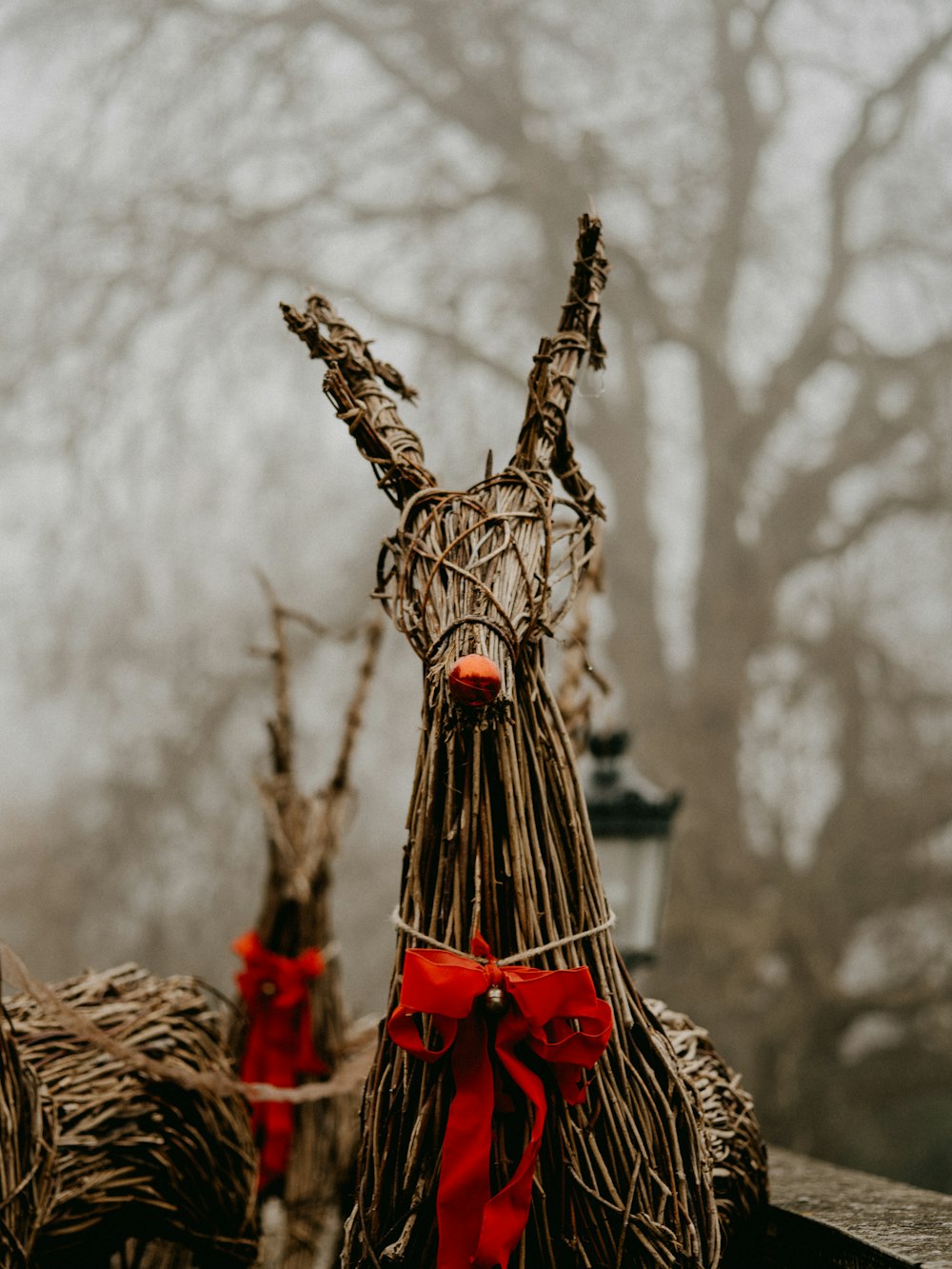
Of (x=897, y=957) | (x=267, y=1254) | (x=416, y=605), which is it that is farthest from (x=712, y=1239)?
(x=897, y=957)

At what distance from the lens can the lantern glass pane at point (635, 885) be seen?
2.63m

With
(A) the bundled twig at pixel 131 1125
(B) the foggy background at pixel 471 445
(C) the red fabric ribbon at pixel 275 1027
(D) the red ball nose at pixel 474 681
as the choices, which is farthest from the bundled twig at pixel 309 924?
(B) the foggy background at pixel 471 445

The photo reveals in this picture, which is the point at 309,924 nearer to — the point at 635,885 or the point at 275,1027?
the point at 275,1027

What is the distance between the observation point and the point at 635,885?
266 centimetres

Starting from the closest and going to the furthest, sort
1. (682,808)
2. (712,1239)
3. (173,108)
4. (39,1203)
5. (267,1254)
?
1. (712,1239)
2. (39,1203)
3. (267,1254)
4. (682,808)
5. (173,108)

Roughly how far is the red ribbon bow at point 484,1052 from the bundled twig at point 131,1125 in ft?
1.73

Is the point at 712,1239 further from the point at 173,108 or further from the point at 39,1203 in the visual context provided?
the point at 173,108

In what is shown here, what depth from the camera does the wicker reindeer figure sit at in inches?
46.7

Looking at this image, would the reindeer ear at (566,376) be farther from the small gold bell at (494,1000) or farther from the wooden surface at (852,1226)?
the wooden surface at (852,1226)

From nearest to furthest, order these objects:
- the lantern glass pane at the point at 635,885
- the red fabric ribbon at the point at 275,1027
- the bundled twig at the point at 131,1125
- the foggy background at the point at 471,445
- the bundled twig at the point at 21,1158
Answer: the bundled twig at the point at 21,1158
the bundled twig at the point at 131,1125
the red fabric ribbon at the point at 275,1027
the lantern glass pane at the point at 635,885
the foggy background at the point at 471,445

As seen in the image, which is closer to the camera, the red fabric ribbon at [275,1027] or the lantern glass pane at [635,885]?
the red fabric ribbon at [275,1027]

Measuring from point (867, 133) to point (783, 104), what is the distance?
461 mm

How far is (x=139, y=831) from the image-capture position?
6.38 metres

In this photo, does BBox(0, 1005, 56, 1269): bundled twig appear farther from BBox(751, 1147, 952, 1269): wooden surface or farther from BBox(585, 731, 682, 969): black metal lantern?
BBox(585, 731, 682, 969): black metal lantern
